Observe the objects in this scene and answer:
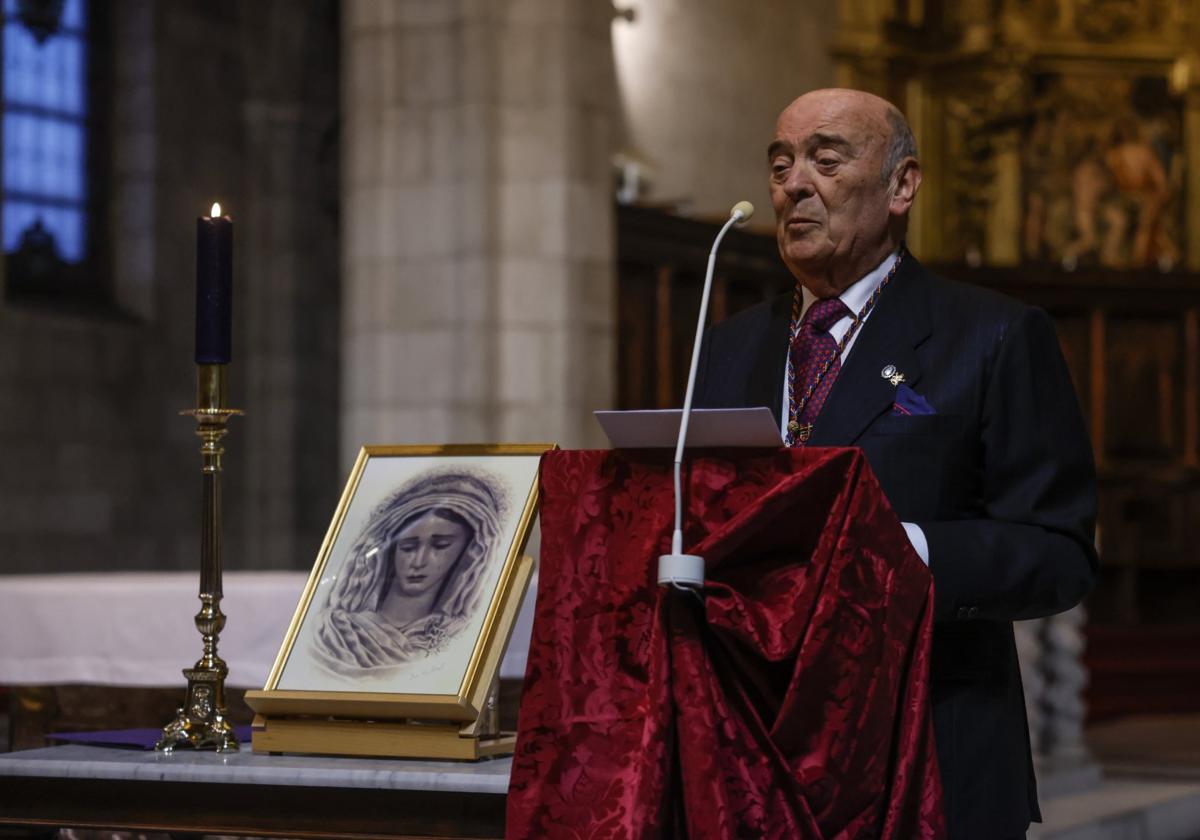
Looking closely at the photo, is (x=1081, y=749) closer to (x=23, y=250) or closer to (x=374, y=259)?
(x=374, y=259)

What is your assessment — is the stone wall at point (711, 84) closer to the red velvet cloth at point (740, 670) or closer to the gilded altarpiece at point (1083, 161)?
the gilded altarpiece at point (1083, 161)

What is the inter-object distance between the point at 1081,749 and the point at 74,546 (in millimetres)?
5551

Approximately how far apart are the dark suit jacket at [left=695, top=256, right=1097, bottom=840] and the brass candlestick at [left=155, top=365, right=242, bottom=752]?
0.89 m

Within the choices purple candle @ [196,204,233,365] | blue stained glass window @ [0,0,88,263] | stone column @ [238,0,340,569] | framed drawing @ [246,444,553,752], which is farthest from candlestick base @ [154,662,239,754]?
stone column @ [238,0,340,569]

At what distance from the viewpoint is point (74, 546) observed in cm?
990

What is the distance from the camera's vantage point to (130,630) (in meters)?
4.49

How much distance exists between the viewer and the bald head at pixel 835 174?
7.26 ft

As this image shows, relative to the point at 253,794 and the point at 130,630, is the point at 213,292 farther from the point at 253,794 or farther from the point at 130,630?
the point at 130,630

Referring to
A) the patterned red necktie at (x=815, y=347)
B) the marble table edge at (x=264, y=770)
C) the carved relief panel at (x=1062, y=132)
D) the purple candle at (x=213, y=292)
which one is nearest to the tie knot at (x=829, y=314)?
the patterned red necktie at (x=815, y=347)

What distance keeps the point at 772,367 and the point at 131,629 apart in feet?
8.39

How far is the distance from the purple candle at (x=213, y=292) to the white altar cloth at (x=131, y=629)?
1760mm

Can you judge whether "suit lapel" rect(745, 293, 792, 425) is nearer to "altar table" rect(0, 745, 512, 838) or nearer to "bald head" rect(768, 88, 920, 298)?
"bald head" rect(768, 88, 920, 298)

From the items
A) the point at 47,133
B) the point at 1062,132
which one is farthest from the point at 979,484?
the point at 1062,132

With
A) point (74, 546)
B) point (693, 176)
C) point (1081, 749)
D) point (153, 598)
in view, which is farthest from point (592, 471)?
point (693, 176)
